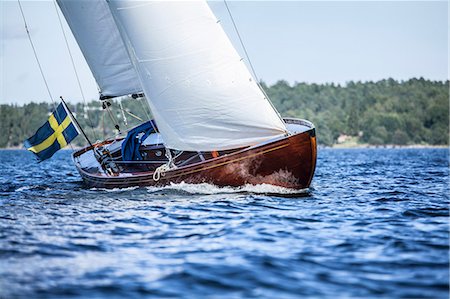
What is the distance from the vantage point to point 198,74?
60.2 feet

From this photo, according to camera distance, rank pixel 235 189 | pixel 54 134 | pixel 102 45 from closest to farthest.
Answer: pixel 235 189 < pixel 102 45 < pixel 54 134

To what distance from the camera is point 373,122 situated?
17450cm

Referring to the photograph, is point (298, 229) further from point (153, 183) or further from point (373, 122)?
point (373, 122)

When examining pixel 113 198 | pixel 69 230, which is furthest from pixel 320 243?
pixel 113 198

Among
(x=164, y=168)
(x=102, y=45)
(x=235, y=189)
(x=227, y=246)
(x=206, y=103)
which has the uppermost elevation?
(x=102, y=45)

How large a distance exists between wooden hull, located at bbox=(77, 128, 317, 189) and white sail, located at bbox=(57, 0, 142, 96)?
5617 millimetres

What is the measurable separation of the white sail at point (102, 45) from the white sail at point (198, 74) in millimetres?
3530

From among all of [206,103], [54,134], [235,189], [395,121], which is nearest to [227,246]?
[235,189]

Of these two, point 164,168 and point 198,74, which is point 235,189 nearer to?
point 164,168

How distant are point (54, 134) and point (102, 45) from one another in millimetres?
3842

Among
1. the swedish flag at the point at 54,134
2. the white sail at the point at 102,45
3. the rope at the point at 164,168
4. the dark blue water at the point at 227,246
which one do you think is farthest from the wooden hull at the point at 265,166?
the swedish flag at the point at 54,134

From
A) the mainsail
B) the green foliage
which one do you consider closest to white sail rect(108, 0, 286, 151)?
the mainsail

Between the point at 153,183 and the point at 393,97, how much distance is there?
183 m

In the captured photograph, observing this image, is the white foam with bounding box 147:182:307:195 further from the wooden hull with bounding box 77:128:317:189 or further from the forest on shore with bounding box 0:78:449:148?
the forest on shore with bounding box 0:78:449:148
